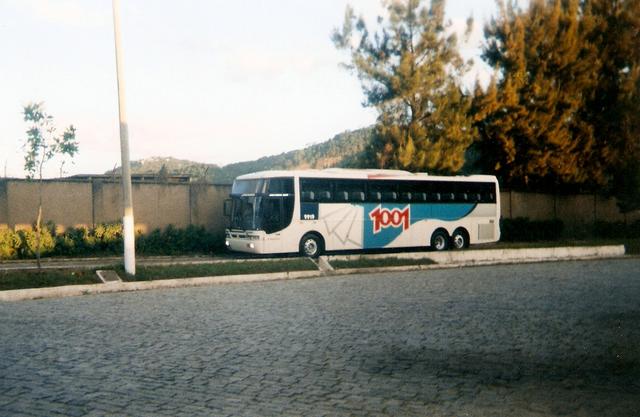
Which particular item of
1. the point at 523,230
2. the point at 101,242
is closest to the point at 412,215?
the point at 523,230

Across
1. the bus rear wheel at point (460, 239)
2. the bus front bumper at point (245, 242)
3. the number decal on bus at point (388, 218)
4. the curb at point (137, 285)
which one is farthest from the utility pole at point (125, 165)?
the bus rear wheel at point (460, 239)

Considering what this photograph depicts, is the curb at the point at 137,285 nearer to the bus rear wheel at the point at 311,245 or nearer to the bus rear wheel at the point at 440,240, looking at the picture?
the bus rear wheel at the point at 311,245

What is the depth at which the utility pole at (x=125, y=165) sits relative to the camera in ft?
54.5

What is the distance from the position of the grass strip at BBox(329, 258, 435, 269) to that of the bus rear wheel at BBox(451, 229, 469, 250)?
18.7ft

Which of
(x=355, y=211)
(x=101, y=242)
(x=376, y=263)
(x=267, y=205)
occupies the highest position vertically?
(x=267, y=205)

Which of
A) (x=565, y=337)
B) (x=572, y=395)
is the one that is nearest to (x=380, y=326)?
(x=565, y=337)

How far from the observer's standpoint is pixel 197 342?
8922 mm

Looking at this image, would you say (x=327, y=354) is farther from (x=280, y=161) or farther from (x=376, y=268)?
(x=280, y=161)

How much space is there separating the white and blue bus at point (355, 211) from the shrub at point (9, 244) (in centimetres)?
709

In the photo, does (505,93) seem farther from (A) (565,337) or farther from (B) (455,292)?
(A) (565,337)

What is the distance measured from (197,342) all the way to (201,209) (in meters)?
18.6

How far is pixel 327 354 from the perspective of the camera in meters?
8.12

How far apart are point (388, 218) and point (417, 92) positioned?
256 inches

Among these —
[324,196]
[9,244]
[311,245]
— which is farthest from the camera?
[324,196]
